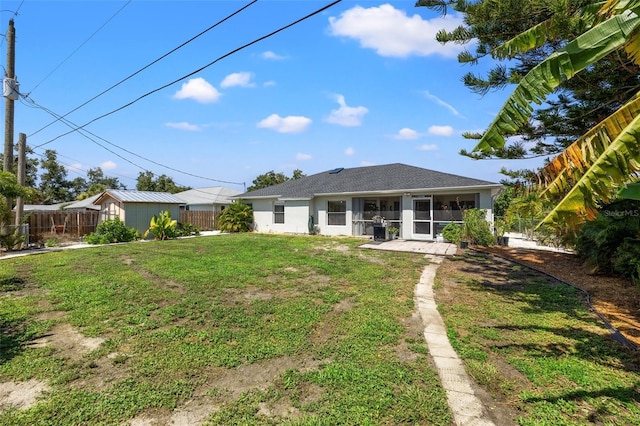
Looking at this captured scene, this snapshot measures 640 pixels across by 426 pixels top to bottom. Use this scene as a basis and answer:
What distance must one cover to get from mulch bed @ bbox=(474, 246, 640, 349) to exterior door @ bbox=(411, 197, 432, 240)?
13.6ft

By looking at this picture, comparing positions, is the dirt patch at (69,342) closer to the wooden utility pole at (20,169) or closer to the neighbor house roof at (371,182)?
the wooden utility pole at (20,169)

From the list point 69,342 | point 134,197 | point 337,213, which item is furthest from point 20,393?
point 134,197

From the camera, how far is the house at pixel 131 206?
62.7 feet

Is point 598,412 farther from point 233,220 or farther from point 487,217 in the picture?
point 233,220

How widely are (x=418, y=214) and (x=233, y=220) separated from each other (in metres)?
13.5

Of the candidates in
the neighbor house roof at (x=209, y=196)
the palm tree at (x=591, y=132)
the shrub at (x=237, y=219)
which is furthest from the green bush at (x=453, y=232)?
the neighbor house roof at (x=209, y=196)

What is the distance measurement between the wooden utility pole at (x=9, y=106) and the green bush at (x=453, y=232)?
66.8 ft

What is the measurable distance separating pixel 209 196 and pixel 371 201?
60.6 ft

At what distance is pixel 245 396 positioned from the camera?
3.09m

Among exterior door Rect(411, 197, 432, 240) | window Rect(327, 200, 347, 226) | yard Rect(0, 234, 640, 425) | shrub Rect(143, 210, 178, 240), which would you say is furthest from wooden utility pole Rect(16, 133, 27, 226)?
exterior door Rect(411, 197, 432, 240)

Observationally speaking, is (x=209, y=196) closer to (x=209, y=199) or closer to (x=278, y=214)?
(x=209, y=199)

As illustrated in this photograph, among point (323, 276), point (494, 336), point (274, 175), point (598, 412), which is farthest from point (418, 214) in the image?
point (274, 175)

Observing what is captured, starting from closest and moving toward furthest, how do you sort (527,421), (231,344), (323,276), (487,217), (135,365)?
(527,421) < (135,365) < (231,344) < (323,276) < (487,217)

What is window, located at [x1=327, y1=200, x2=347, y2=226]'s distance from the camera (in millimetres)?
19547
